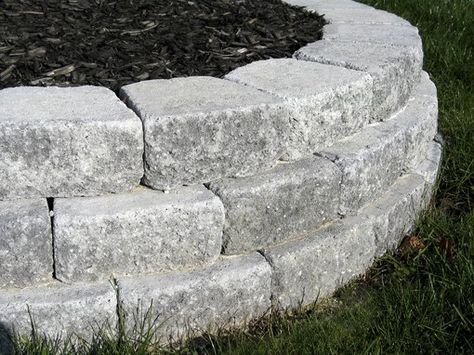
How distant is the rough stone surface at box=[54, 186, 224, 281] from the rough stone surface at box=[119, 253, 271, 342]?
64 mm

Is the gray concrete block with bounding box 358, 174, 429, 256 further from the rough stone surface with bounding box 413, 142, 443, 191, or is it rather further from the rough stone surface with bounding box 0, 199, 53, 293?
the rough stone surface with bounding box 0, 199, 53, 293

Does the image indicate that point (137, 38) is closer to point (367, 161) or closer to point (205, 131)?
point (205, 131)

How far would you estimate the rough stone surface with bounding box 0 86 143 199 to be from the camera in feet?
8.25

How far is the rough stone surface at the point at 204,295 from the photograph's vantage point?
8.80ft

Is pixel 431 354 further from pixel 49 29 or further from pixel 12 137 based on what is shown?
pixel 49 29

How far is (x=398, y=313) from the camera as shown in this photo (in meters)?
2.88

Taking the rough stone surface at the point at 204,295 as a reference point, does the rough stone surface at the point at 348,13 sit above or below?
above

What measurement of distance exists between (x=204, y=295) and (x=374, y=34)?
1.87m

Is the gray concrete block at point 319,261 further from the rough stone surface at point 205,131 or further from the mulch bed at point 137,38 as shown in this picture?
the mulch bed at point 137,38

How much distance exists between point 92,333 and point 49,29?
1.73 metres

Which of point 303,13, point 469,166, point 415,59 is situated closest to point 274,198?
point 415,59

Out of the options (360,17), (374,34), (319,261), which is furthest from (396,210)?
(360,17)

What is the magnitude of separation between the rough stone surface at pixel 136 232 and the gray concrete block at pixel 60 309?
0.06 m

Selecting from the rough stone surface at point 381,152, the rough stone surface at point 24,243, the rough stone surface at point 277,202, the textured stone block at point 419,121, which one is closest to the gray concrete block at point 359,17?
the textured stone block at point 419,121
